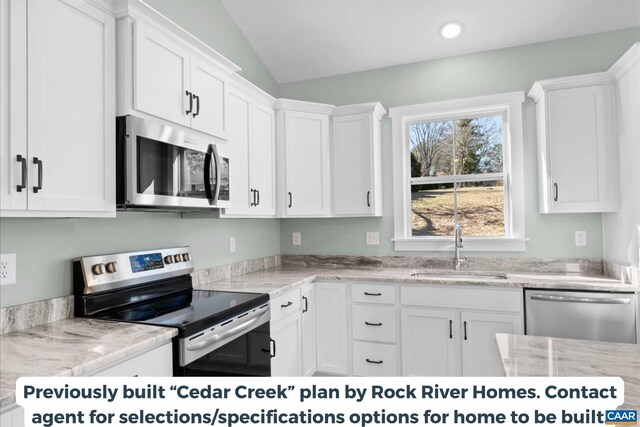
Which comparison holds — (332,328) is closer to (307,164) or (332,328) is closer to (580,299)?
(307,164)

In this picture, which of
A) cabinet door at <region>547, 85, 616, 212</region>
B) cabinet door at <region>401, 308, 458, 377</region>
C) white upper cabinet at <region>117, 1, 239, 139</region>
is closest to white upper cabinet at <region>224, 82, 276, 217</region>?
white upper cabinet at <region>117, 1, 239, 139</region>

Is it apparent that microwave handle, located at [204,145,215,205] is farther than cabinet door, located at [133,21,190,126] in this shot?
Yes

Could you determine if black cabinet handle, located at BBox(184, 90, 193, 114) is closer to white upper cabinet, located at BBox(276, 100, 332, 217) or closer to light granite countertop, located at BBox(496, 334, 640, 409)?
white upper cabinet, located at BBox(276, 100, 332, 217)

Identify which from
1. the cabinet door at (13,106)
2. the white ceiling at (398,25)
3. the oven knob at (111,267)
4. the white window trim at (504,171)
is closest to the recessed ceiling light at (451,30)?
the white ceiling at (398,25)

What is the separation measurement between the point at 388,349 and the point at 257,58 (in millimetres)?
2758

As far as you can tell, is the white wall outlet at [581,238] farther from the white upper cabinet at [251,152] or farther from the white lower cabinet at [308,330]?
the white upper cabinet at [251,152]

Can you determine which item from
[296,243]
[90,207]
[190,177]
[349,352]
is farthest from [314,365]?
[90,207]

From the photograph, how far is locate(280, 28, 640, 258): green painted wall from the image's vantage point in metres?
2.94

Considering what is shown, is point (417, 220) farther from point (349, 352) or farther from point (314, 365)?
point (314, 365)

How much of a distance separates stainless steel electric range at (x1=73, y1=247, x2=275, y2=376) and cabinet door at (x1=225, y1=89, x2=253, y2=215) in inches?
22.5

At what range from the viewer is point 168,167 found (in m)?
1.93

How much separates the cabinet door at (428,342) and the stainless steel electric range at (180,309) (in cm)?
106
